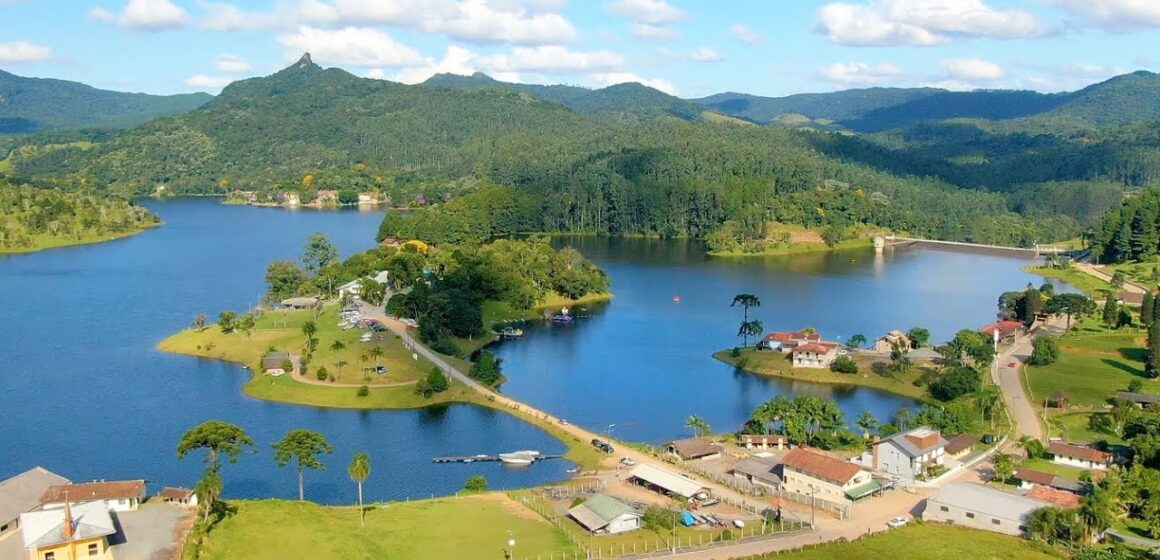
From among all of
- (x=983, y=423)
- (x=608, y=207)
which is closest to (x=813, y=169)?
(x=608, y=207)

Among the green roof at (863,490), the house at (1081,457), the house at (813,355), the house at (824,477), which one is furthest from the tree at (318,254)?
the house at (1081,457)

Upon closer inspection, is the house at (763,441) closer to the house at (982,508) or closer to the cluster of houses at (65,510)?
the house at (982,508)

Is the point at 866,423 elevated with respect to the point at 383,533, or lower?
elevated

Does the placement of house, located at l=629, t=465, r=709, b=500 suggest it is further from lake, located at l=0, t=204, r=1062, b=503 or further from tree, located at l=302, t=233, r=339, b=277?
tree, located at l=302, t=233, r=339, b=277

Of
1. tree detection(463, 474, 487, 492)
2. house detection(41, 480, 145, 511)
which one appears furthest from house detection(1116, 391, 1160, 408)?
house detection(41, 480, 145, 511)

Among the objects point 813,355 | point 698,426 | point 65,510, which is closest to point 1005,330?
point 813,355

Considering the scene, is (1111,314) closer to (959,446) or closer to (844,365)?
(844,365)
